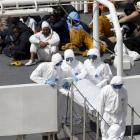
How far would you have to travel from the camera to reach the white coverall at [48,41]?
64.7 feet

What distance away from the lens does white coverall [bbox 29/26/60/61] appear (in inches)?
776

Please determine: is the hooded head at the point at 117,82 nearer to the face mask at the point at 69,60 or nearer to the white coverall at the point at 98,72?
the white coverall at the point at 98,72

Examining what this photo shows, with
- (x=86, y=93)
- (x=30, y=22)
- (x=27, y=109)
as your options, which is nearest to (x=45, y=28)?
(x=27, y=109)

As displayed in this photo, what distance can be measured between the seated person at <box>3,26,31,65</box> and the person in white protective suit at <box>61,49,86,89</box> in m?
1.58

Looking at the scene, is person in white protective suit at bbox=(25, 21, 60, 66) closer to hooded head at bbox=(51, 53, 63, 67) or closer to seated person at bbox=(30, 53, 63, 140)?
seated person at bbox=(30, 53, 63, 140)

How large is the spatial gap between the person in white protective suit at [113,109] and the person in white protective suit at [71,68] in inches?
50.0

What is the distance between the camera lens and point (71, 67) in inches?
738

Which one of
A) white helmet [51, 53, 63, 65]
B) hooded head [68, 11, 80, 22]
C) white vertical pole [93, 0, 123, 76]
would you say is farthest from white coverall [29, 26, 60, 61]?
white vertical pole [93, 0, 123, 76]

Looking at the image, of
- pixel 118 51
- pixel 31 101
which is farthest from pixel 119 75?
pixel 31 101

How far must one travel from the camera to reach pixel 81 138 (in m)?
18.3

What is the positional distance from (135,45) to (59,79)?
289cm

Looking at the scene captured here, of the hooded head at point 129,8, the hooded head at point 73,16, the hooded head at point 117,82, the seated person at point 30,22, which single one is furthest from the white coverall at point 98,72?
the seated person at point 30,22

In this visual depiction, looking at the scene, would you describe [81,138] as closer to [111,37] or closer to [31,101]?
[31,101]

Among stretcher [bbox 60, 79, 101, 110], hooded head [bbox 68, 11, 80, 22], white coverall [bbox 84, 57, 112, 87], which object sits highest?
hooded head [bbox 68, 11, 80, 22]
